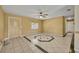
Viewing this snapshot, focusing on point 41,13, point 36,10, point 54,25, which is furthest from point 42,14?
point 54,25

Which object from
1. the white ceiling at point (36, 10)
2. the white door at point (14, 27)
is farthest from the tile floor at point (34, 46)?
the white ceiling at point (36, 10)

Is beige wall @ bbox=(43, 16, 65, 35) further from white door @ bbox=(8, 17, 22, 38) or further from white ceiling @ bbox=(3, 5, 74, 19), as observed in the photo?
white door @ bbox=(8, 17, 22, 38)

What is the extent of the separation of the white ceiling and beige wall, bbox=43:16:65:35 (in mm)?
120

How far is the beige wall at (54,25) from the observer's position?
1719mm

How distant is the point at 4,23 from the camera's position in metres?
1.64

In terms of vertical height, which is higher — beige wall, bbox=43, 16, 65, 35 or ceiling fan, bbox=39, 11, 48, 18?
ceiling fan, bbox=39, 11, 48, 18

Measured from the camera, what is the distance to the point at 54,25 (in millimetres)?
1791

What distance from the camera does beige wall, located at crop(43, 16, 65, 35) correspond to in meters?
1.72

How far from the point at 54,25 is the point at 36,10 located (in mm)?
490

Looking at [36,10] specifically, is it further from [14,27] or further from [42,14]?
[14,27]

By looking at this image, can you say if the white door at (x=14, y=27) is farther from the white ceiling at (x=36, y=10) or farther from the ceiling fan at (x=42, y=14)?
the ceiling fan at (x=42, y=14)

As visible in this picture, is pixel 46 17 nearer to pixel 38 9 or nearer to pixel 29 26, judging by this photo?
pixel 38 9

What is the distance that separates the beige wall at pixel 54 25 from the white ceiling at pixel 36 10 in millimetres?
120

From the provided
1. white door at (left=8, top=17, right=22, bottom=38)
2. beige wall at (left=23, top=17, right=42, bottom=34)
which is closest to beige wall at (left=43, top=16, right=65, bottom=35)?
beige wall at (left=23, top=17, right=42, bottom=34)
